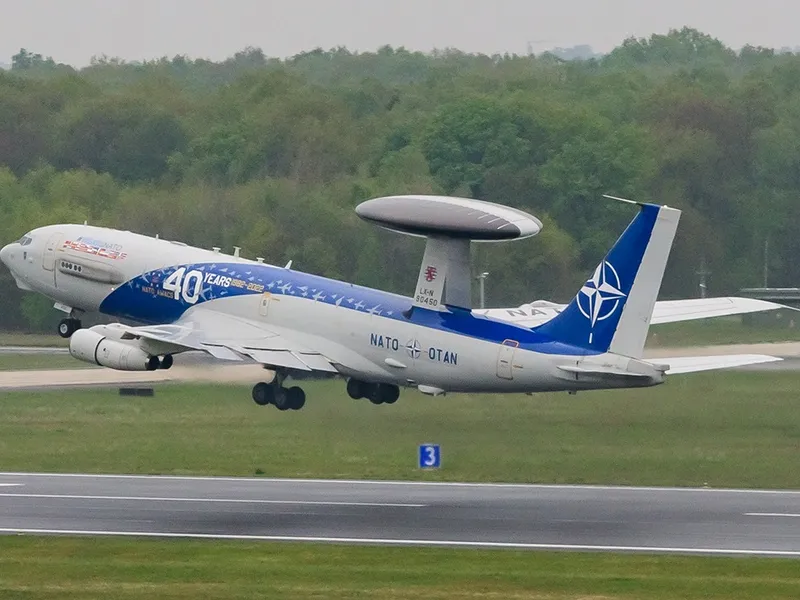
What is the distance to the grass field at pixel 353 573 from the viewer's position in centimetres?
3112

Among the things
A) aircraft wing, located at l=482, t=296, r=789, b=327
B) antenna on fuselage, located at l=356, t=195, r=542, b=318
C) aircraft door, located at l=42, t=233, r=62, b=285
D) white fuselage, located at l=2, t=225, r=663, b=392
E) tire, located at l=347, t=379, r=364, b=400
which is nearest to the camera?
antenna on fuselage, located at l=356, t=195, r=542, b=318

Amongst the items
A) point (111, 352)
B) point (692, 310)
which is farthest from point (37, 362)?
point (692, 310)

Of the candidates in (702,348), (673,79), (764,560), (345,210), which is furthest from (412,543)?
(673,79)

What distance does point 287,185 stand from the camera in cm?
8850

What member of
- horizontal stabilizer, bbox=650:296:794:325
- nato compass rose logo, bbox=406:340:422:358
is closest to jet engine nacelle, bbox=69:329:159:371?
nato compass rose logo, bbox=406:340:422:358

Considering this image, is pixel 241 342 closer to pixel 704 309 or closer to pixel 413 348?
pixel 413 348

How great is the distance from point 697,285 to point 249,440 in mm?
39103

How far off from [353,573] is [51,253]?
27797mm

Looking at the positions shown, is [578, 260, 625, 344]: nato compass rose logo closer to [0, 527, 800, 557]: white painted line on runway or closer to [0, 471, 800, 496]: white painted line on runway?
[0, 471, 800, 496]: white painted line on runway

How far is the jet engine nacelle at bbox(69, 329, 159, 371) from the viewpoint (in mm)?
51500

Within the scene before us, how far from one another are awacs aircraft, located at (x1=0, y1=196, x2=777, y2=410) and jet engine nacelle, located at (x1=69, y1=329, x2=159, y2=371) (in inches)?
1.6

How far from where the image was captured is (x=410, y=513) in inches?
1615

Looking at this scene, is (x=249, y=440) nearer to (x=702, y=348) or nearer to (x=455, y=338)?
(x=455, y=338)

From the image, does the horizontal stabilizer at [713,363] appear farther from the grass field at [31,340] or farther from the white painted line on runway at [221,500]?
the grass field at [31,340]
